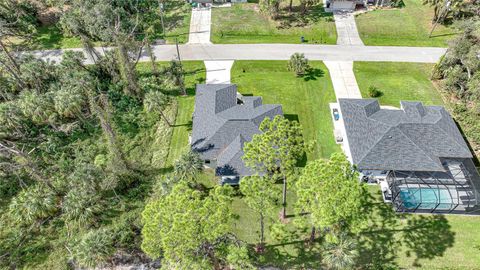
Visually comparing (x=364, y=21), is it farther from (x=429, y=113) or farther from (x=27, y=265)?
(x=27, y=265)

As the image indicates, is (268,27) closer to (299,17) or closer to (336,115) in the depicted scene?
(299,17)

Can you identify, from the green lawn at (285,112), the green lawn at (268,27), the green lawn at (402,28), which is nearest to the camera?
the green lawn at (285,112)

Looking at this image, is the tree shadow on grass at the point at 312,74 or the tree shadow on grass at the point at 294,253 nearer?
the tree shadow on grass at the point at 294,253

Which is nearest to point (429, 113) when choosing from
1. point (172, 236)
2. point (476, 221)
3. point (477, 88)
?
point (477, 88)

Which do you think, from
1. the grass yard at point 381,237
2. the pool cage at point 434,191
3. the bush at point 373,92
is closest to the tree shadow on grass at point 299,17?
the bush at point 373,92

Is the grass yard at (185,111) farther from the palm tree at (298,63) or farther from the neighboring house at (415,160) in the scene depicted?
the neighboring house at (415,160)

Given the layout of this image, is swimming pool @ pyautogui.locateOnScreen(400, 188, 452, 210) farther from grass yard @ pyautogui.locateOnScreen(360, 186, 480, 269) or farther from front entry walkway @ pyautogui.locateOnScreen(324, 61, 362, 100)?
front entry walkway @ pyautogui.locateOnScreen(324, 61, 362, 100)

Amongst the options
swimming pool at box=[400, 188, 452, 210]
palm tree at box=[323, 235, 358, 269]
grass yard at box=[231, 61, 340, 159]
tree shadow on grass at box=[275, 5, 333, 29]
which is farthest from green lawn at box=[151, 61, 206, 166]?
swimming pool at box=[400, 188, 452, 210]
